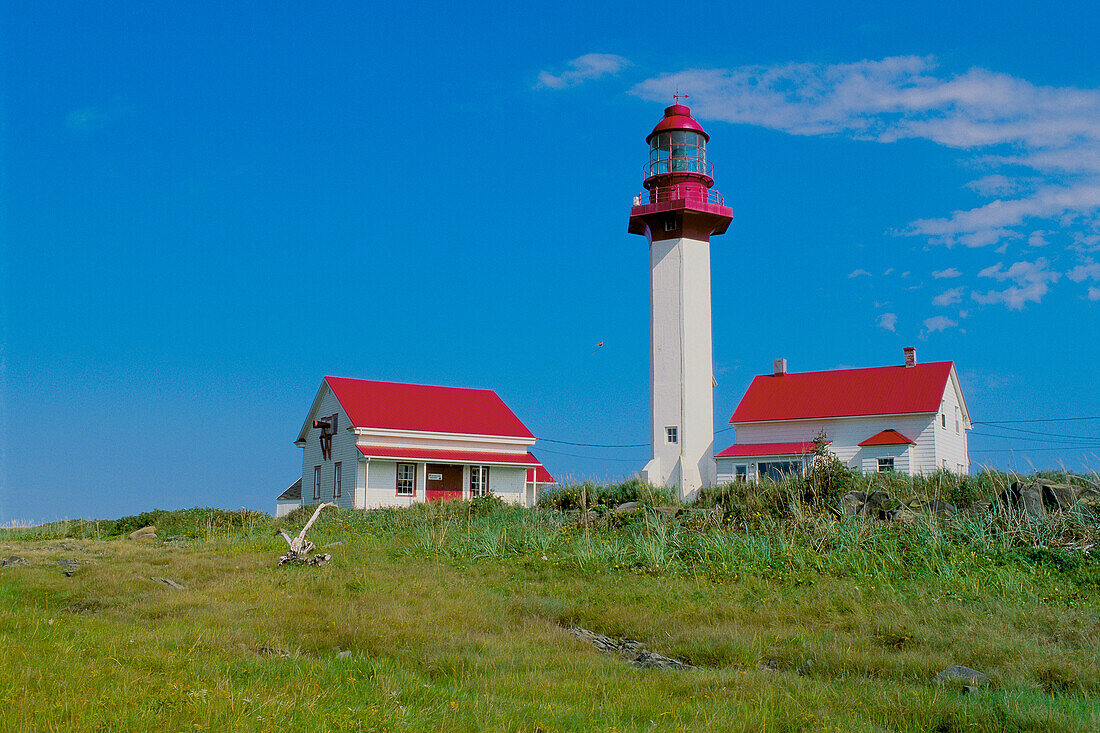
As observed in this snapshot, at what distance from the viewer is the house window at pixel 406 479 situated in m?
33.7

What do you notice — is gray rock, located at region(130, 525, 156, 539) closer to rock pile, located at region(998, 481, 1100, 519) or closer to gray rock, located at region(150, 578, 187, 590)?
gray rock, located at region(150, 578, 187, 590)

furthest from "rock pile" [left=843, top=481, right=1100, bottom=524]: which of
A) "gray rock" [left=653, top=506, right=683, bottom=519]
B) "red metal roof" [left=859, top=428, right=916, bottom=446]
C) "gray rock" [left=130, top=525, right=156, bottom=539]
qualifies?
"gray rock" [left=130, top=525, right=156, bottom=539]

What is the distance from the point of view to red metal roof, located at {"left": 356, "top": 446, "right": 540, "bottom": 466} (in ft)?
107

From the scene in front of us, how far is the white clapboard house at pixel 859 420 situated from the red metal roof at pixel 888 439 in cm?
4

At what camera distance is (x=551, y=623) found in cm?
977

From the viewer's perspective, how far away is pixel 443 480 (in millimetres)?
35531

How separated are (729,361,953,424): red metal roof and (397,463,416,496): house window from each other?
13298mm

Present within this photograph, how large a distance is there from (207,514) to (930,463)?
25.7 metres

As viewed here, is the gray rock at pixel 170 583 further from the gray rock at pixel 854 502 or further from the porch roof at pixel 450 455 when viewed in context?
the porch roof at pixel 450 455

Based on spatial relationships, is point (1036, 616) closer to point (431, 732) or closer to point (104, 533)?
point (431, 732)

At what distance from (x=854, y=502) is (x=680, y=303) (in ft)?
66.5

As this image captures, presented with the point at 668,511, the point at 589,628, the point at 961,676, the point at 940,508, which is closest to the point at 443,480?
the point at 668,511

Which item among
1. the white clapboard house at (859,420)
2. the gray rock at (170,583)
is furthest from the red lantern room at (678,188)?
the gray rock at (170,583)

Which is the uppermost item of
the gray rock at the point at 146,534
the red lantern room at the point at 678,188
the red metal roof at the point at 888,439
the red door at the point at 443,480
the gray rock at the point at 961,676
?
the red lantern room at the point at 678,188
